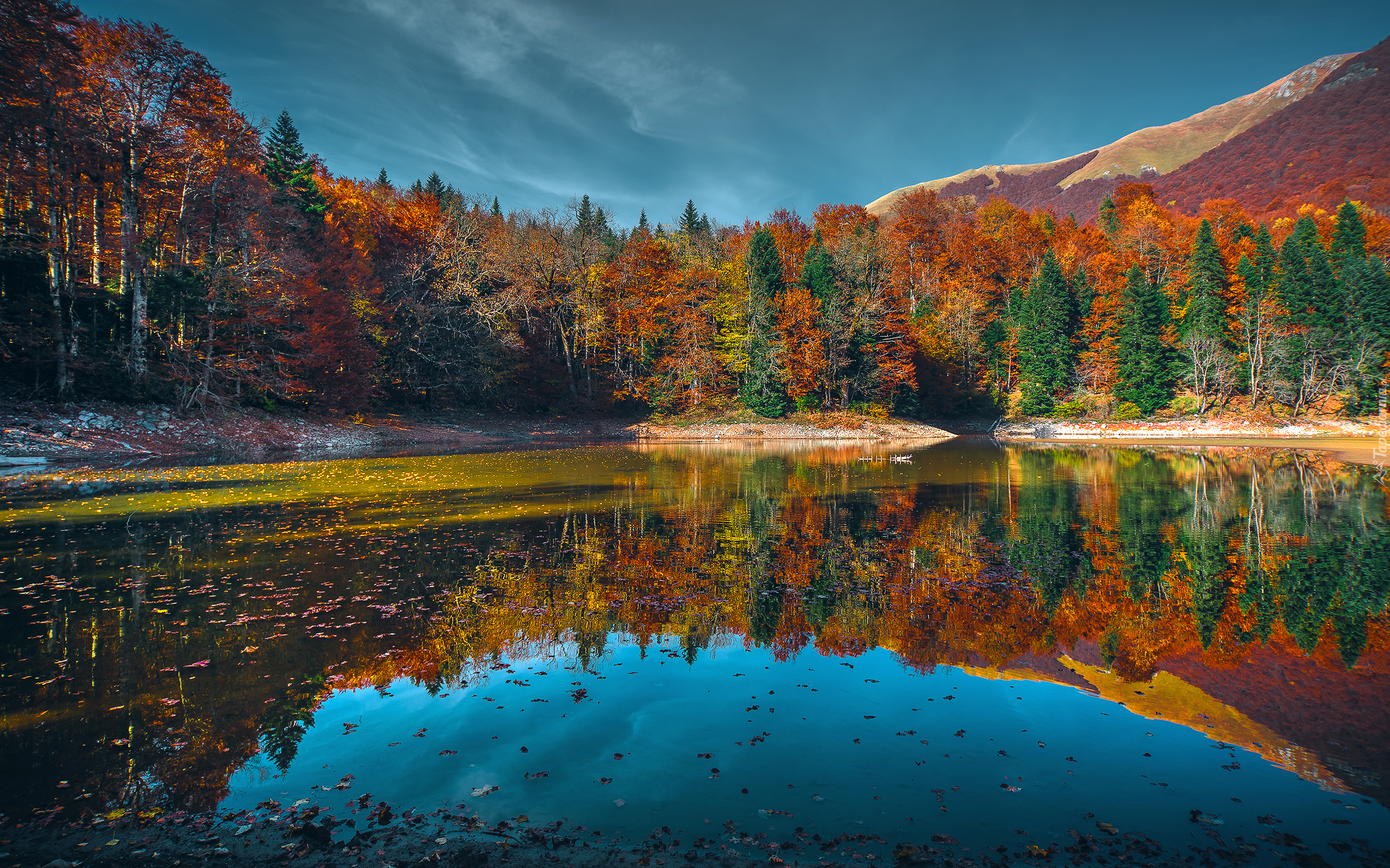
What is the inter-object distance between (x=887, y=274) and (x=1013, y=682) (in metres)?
54.0

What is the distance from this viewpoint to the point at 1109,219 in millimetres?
76938

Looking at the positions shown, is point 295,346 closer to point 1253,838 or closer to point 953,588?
point 953,588

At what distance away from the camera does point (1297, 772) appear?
14.0ft

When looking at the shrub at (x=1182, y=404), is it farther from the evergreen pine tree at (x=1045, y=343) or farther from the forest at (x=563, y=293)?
the evergreen pine tree at (x=1045, y=343)

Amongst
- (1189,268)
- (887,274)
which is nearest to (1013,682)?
(887,274)

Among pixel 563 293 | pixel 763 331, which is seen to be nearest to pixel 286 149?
pixel 563 293

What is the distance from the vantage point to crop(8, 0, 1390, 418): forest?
26.5 metres

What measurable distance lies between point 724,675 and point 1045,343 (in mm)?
61423

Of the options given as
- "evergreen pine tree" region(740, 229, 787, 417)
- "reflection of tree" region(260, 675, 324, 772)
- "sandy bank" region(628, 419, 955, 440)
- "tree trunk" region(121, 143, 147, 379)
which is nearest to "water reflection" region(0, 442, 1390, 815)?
"reflection of tree" region(260, 675, 324, 772)

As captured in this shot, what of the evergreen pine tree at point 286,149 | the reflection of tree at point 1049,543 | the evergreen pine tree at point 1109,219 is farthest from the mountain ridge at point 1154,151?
the reflection of tree at point 1049,543

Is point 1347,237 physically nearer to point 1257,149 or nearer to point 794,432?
point 794,432

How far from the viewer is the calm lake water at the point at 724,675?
3943 mm

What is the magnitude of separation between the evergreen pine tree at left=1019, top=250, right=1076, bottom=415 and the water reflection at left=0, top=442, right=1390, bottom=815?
4321cm

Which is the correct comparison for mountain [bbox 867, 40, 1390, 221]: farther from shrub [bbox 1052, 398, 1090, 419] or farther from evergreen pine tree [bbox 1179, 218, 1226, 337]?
shrub [bbox 1052, 398, 1090, 419]
